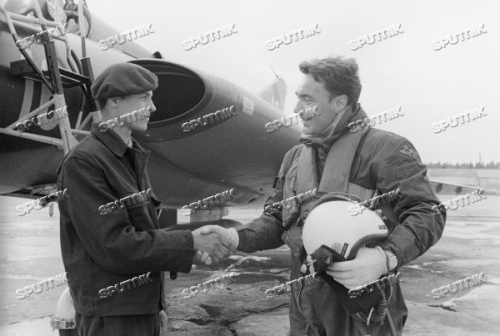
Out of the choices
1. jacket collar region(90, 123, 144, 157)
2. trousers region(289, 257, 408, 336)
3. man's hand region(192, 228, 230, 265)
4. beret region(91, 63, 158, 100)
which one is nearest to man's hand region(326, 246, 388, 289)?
trousers region(289, 257, 408, 336)

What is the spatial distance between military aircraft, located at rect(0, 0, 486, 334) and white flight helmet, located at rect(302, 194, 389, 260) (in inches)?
91.0

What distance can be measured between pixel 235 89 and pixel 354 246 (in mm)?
3384

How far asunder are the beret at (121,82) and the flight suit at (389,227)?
789 millimetres

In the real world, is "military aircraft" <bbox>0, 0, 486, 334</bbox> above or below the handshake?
above

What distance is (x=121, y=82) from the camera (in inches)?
84.0

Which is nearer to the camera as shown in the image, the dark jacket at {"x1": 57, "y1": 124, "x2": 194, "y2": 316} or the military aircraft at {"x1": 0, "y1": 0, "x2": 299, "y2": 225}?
the dark jacket at {"x1": 57, "y1": 124, "x2": 194, "y2": 316}

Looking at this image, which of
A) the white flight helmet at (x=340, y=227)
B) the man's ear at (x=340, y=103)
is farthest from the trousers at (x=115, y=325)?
the man's ear at (x=340, y=103)

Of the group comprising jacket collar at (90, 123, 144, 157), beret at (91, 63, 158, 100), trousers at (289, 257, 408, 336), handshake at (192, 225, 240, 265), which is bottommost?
trousers at (289, 257, 408, 336)

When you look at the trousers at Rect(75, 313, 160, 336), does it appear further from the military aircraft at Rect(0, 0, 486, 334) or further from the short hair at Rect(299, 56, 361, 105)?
the military aircraft at Rect(0, 0, 486, 334)

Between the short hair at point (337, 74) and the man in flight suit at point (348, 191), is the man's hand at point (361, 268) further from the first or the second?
the short hair at point (337, 74)

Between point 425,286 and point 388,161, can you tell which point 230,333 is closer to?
point 388,161

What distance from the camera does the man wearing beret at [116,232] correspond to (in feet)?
6.39

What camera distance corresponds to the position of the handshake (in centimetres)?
220

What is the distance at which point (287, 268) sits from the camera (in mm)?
7906
